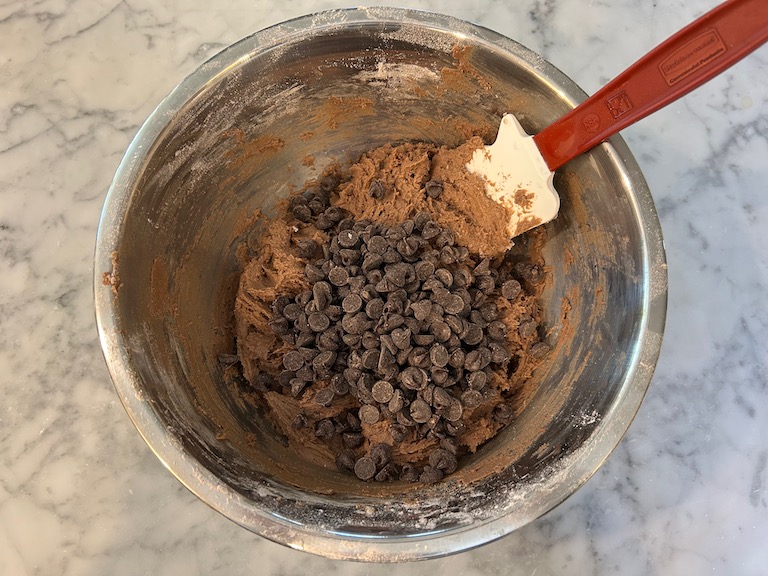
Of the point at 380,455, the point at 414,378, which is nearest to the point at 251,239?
the point at 414,378

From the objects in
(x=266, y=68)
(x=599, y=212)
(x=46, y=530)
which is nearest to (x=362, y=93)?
(x=266, y=68)

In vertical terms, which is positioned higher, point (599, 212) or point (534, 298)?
point (599, 212)

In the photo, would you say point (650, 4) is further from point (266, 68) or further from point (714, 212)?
point (266, 68)

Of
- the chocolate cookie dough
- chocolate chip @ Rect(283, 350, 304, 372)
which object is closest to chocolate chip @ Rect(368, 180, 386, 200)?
the chocolate cookie dough

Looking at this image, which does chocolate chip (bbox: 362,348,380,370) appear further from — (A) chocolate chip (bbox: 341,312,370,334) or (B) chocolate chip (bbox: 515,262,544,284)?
(B) chocolate chip (bbox: 515,262,544,284)

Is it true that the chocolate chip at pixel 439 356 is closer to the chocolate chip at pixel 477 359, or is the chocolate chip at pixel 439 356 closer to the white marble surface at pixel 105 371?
the chocolate chip at pixel 477 359

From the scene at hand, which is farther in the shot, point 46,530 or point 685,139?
point 685,139
